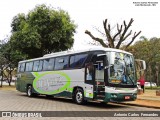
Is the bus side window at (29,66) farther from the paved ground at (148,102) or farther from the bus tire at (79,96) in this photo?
the paved ground at (148,102)

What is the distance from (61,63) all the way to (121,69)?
5600mm

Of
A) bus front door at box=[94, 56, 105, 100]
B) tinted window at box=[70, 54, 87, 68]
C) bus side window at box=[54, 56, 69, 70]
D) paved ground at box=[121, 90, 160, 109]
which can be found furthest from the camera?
bus side window at box=[54, 56, 69, 70]

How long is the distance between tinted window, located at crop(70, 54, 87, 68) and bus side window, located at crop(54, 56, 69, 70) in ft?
2.55

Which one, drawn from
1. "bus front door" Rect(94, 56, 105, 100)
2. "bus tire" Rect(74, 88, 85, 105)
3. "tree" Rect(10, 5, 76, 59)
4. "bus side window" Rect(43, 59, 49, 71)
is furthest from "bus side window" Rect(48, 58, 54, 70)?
"tree" Rect(10, 5, 76, 59)

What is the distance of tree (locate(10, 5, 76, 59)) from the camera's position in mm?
32781

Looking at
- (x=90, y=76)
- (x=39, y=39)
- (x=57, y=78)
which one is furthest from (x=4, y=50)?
(x=90, y=76)

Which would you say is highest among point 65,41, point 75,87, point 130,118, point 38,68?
point 65,41

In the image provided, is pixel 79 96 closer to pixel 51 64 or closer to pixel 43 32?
pixel 51 64

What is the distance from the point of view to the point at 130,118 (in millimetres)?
11719

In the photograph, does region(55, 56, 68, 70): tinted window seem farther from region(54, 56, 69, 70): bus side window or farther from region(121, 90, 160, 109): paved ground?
region(121, 90, 160, 109): paved ground

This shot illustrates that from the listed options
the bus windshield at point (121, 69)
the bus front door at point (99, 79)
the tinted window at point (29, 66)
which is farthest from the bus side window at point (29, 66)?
the bus windshield at point (121, 69)

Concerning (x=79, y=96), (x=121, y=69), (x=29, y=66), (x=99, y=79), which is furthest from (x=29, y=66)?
(x=121, y=69)

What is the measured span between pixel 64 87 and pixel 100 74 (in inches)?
170

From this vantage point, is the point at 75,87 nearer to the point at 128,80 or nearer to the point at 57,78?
the point at 57,78
